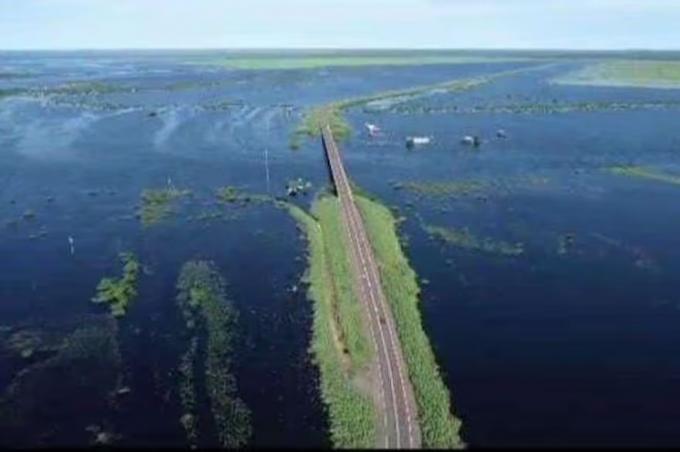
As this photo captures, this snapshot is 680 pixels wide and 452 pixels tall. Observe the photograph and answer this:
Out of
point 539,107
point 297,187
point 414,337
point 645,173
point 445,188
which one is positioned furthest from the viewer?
point 539,107

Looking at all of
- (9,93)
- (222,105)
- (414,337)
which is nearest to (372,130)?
(222,105)

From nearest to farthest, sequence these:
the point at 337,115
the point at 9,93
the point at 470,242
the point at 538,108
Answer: the point at 470,242 < the point at 337,115 < the point at 538,108 < the point at 9,93

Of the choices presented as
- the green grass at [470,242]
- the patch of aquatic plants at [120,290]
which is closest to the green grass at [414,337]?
the green grass at [470,242]

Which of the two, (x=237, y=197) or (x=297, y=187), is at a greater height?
(x=297, y=187)

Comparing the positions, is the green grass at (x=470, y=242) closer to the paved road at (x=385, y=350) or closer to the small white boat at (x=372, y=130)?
the paved road at (x=385, y=350)

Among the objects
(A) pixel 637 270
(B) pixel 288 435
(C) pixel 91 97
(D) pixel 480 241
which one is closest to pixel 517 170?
(D) pixel 480 241

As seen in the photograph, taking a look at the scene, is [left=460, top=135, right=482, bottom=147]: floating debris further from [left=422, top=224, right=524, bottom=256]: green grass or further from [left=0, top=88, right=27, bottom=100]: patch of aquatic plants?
[left=0, top=88, right=27, bottom=100]: patch of aquatic plants

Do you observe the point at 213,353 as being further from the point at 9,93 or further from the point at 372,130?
the point at 9,93

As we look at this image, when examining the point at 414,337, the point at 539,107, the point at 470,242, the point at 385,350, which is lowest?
the point at 539,107
